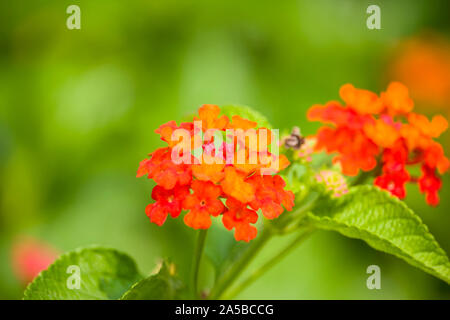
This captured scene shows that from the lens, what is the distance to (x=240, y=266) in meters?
1.10

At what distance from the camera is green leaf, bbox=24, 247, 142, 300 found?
1034mm

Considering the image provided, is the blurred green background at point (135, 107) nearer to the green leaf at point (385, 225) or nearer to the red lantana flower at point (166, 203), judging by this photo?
the green leaf at point (385, 225)

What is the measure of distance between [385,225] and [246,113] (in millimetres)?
336

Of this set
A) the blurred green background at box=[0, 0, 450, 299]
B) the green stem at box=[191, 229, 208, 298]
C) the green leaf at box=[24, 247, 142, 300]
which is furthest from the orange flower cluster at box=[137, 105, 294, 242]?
the blurred green background at box=[0, 0, 450, 299]

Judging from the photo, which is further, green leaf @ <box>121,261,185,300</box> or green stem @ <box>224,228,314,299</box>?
green stem @ <box>224,228,314,299</box>

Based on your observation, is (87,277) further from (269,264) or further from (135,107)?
(135,107)

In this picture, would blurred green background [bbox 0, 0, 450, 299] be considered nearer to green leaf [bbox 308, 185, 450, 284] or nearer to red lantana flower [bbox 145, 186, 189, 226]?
green leaf [bbox 308, 185, 450, 284]

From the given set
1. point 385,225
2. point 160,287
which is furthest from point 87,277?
point 385,225

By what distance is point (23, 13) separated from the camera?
8.34 ft

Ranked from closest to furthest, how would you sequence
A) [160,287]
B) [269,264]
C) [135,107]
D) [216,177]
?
1. [216,177]
2. [160,287]
3. [269,264]
4. [135,107]

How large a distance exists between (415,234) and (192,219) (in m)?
0.40

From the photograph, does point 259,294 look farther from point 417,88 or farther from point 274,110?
point 417,88

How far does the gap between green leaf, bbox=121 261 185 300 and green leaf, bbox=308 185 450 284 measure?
271mm

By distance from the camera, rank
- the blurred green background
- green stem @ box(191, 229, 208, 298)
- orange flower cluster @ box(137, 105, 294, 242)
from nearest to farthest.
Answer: orange flower cluster @ box(137, 105, 294, 242)
green stem @ box(191, 229, 208, 298)
the blurred green background
